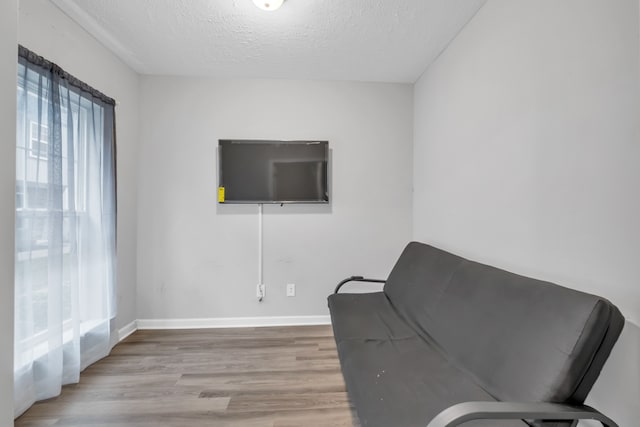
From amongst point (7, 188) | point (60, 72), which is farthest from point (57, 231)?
point (7, 188)

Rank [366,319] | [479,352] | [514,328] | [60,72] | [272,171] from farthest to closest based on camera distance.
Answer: [272,171] → [366,319] → [60,72] → [479,352] → [514,328]

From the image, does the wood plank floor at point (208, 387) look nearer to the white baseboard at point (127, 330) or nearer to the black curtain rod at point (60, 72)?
the white baseboard at point (127, 330)

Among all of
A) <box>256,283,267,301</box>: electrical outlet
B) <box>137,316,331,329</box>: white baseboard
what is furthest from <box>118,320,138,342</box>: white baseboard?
<box>256,283,267,301</box>: electrical outlet

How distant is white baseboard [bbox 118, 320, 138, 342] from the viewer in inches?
98.3

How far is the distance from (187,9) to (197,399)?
257 centimetres

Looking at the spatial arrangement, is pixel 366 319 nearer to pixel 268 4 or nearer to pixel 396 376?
pixel 396 376

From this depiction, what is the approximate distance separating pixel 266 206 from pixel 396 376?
198 cm

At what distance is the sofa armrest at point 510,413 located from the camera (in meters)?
0.81

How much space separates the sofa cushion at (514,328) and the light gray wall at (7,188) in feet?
5.46

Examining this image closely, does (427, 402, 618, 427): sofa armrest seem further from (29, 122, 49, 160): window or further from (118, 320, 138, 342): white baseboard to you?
→ (118, 320, 138, 342): white baseboard

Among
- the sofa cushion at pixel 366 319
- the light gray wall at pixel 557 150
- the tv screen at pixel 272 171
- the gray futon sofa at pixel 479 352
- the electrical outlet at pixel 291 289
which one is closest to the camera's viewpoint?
the gray futon sofa at pixel 479 352

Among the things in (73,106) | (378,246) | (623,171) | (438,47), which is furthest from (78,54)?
(623,171)

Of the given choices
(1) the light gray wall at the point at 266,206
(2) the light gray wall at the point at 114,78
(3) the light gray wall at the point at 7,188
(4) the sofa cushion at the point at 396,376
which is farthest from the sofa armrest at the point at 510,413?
(2) the light gray wall at the point at 114,78

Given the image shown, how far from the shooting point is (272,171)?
2697 mm
